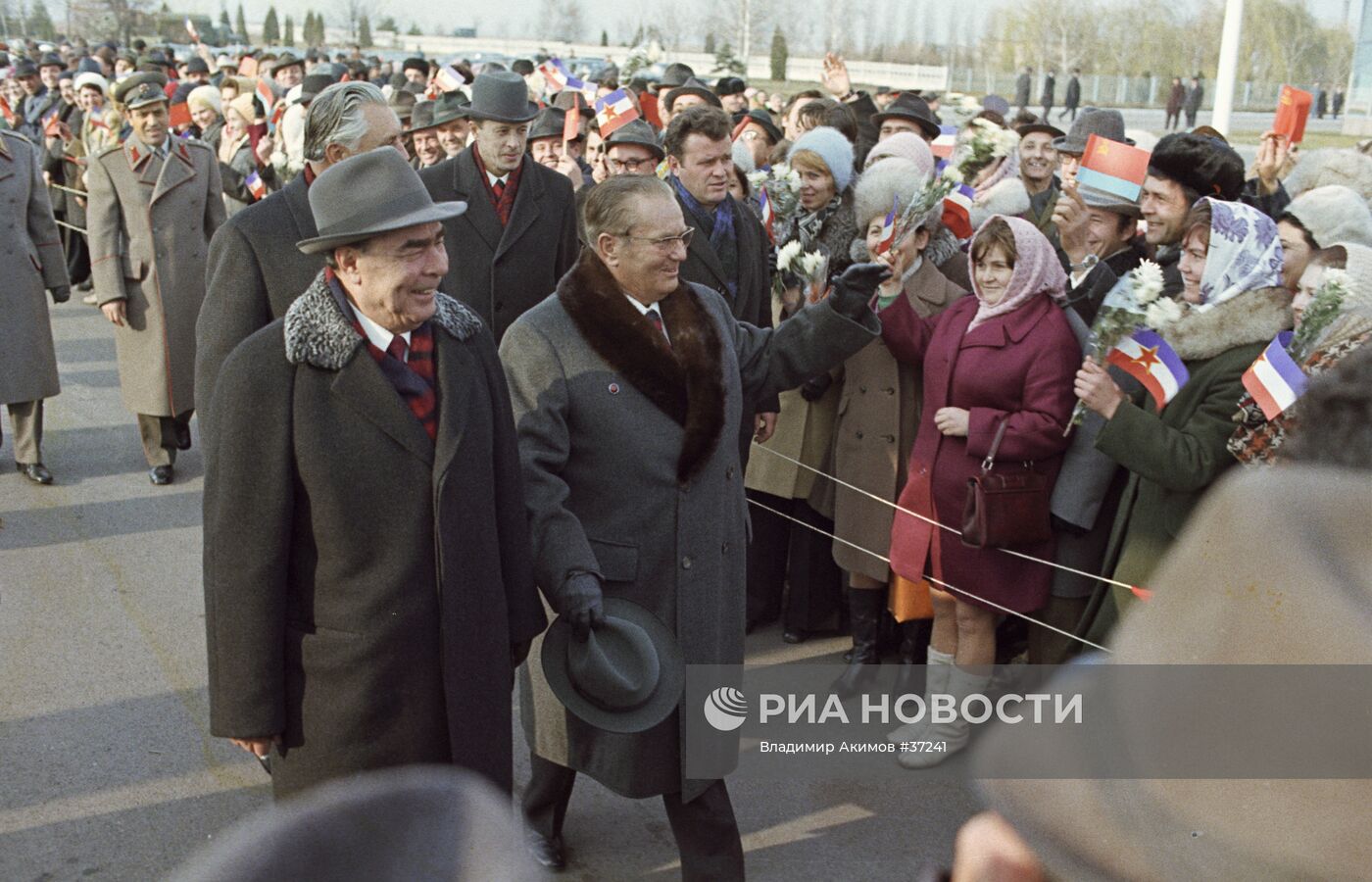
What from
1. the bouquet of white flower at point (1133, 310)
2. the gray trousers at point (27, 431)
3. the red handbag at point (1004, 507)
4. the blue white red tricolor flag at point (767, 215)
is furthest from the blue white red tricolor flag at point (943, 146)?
the gray trousers at point (27, 431)

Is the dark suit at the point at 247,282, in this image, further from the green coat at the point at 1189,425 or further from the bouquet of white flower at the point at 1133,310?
the green coat at the point at 1189,425

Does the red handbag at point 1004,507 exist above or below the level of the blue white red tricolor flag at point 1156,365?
below

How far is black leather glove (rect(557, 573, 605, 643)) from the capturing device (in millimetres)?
3488

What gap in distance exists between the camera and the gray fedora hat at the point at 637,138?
6750 mm

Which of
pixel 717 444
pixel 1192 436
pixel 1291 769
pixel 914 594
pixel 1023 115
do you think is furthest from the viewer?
pixel 1023 115

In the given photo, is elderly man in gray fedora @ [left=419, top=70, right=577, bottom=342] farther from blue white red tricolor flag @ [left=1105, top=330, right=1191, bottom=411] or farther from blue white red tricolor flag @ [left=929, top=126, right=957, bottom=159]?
blue white red tricolor flag @ [left=1105, top=330, right=1191, bottom=411]

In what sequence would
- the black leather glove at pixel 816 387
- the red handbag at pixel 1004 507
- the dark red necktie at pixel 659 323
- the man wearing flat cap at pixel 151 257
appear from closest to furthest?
the dark red necktie at pixel 659 323 → the red handbag at pixel 1004 507 → the black leather glove at pixel 816 387 → the man wearing flat cap at pixel 151 257

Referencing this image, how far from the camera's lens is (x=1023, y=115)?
1047 centimetres

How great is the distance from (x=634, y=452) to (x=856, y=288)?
81 centimetres

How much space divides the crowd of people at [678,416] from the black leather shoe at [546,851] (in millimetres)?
17

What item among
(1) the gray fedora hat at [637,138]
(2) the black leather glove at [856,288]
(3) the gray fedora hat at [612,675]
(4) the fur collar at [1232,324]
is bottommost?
(3) the gray fedora hat at [612,675]

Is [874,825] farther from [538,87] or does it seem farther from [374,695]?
[538,87]

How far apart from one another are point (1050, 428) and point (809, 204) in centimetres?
178

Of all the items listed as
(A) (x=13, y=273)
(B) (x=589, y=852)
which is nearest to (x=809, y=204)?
(B) (x=589, y=852)
